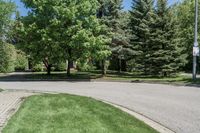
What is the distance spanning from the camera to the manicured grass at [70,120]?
31.6 ft

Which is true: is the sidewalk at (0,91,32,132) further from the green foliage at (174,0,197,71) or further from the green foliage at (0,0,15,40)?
the green foliage at (174,0,197,71)

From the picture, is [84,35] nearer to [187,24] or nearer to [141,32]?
[141,32]

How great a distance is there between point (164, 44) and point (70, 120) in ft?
83.5

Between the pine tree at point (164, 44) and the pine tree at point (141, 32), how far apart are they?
773 mm

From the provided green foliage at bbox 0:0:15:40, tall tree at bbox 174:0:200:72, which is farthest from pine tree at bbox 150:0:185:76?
tall tree at bbox 174:0:200:72

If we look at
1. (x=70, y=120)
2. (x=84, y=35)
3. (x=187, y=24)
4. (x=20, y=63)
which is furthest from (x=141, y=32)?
(x=70, y=120)

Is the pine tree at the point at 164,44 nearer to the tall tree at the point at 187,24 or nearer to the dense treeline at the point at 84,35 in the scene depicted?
the dense treeline at the point at 84,35

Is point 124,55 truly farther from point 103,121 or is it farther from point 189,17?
point 103,121

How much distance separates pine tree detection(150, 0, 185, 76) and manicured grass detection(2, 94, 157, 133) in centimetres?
A: 2134

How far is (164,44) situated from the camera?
3525cm

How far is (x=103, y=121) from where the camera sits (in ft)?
35.6

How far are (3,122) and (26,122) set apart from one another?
622 millimetres

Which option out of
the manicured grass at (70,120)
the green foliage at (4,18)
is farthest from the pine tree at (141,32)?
the manicured grass at (70,120)

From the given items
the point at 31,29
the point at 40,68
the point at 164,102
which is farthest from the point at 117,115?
the point at 40,68
